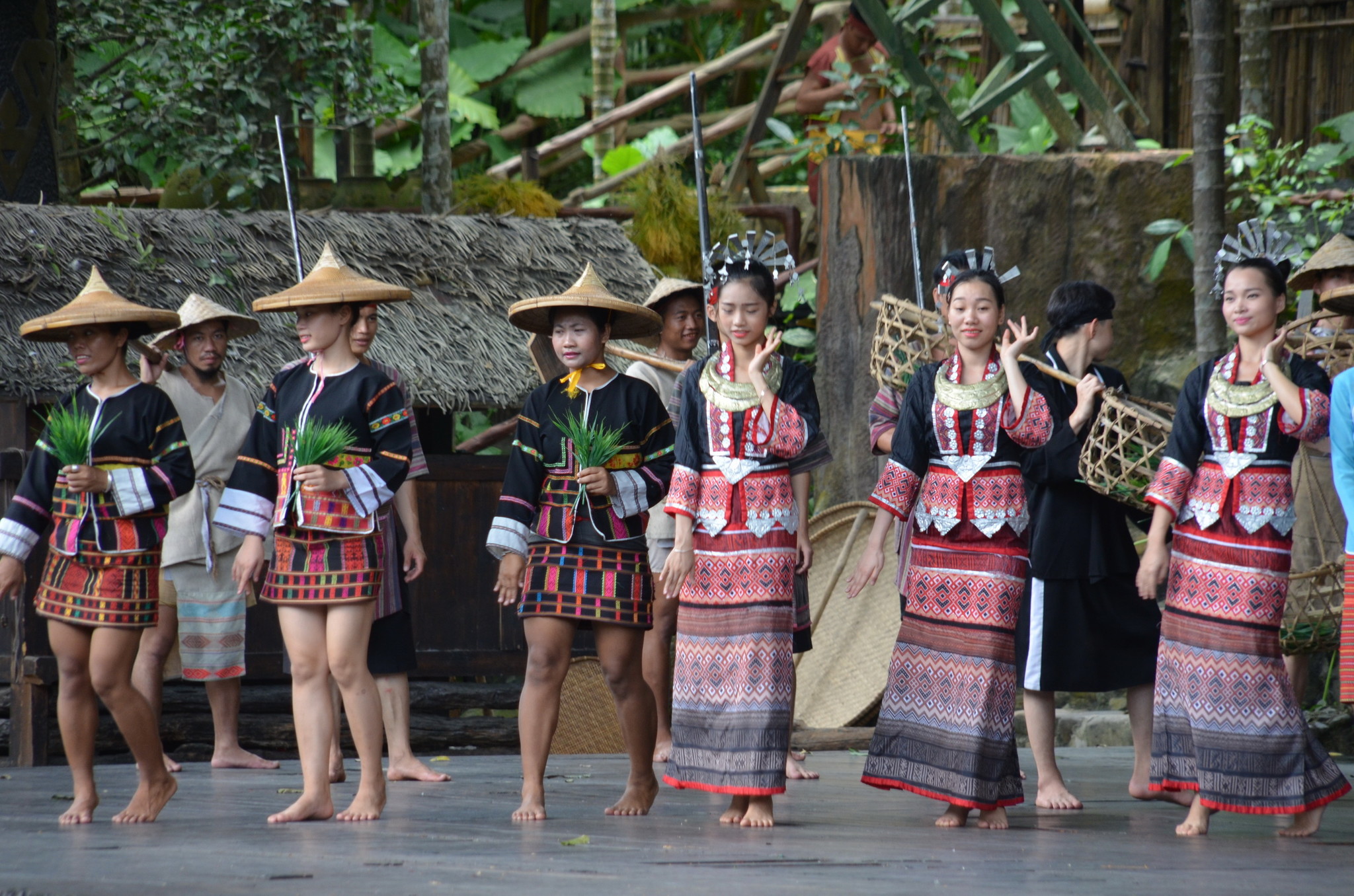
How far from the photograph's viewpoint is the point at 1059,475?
219 inches

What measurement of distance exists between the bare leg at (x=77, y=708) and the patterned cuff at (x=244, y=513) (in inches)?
22.4

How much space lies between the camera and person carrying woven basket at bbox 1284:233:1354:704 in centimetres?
550

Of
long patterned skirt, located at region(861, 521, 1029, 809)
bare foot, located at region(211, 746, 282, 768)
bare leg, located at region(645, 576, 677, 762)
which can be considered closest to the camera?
long patterned skirt, located at region(861, 521, 1029, 809)

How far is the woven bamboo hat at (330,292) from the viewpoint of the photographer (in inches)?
197

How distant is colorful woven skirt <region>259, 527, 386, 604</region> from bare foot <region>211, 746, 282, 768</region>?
2.27 m

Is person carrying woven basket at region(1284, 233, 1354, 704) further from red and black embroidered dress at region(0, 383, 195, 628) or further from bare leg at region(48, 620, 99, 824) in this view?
bare leg at region(48, 620, 99, 824)

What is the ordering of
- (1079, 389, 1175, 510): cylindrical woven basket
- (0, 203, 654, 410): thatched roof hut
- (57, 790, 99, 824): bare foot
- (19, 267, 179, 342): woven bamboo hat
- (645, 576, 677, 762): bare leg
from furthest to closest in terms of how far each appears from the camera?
(0, 203, 654, 410): thatched roof hut < (645, 576, 677, 762): bare leg < (1079, 389, 1175, 510): cylindrical woven basket < (19, 267, 179, 342): woven bamboo hat < (57, 790, 99, 824): bare foot

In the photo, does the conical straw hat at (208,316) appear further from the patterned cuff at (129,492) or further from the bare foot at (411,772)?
the bare foot at (411,772)

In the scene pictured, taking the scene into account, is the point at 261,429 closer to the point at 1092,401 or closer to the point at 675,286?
the point at 675,286

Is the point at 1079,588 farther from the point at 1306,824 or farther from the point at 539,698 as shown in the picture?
the point at 539,698

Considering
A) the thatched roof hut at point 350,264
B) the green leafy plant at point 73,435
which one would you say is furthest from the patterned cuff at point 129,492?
the thatched roof hut at point 350,264

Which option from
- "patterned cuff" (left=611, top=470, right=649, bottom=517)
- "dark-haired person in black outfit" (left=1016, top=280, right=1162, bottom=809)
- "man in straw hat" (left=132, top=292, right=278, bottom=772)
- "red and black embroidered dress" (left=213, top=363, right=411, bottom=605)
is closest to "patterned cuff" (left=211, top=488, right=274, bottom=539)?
"red and black embroidered dress" (left=213, top=363, right=411, bottom=605)

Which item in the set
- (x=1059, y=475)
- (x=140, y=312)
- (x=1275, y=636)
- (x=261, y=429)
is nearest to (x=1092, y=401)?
(x=1059, y=475)

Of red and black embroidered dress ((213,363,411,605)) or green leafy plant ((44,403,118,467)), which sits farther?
green leafy plant ((44,403,118,467))
